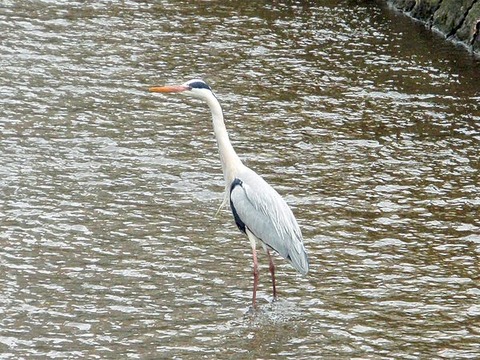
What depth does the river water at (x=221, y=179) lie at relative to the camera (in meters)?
9.87

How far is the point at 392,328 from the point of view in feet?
32.5

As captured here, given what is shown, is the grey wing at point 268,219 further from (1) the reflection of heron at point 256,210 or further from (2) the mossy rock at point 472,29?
(2) the mossy rock at point 472,29

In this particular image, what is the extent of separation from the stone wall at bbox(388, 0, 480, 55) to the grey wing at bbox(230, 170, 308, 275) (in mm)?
9055

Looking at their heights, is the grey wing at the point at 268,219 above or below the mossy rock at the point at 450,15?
below

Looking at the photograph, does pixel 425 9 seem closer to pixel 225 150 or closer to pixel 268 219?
pixel 225 150

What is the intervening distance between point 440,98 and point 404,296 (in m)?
6.68

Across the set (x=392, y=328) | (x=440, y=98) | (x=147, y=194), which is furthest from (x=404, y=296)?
(x=440, y=98)

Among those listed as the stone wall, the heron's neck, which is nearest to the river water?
the stone wall

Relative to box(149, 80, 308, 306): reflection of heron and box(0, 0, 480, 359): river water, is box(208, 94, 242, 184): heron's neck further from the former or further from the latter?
box(0, 0, 480, 359): river water

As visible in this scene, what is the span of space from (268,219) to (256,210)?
154 millimetres

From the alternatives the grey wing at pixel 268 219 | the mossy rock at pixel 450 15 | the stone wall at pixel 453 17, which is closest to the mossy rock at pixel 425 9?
the stone wall at pixel 453 17

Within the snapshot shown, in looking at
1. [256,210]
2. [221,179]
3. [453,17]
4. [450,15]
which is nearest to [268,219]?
[256,210]

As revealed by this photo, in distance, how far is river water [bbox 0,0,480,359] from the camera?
9.87m

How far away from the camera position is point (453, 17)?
19625 millimetres
